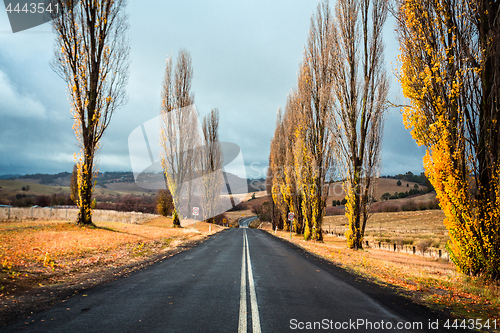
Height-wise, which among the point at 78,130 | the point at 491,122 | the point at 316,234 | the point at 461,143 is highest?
the point at 78,130

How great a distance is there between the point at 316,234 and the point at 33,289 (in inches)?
822

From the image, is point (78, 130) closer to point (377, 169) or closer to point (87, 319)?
point (87, 319)

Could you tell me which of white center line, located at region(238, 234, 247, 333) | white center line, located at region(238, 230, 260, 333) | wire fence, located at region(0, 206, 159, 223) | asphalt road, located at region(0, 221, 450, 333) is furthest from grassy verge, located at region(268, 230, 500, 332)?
wire fence, located at region(0, 206, 159, 223)

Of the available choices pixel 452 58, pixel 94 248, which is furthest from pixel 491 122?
pixel 94 248

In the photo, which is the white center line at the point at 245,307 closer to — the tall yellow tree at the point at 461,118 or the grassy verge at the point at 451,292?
the grassy verge at the point at 451,292

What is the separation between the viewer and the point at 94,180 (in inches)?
771

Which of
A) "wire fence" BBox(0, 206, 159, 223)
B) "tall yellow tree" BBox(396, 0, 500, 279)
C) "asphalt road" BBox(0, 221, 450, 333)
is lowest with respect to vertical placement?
"wire fence" BBox(0, 206, 159, 223)

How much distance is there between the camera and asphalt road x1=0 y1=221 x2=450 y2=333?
4254 mm

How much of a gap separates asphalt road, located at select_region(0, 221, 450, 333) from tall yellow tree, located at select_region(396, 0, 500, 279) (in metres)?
3.52

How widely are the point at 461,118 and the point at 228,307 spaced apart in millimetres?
8825

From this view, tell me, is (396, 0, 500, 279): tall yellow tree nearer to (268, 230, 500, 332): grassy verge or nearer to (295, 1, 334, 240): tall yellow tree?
(268, 230, 500, 332): grassy verge

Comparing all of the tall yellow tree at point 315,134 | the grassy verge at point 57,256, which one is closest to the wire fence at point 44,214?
the grassy verge at point 57,256

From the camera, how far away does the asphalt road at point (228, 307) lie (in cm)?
425

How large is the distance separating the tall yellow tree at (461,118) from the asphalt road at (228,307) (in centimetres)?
352
